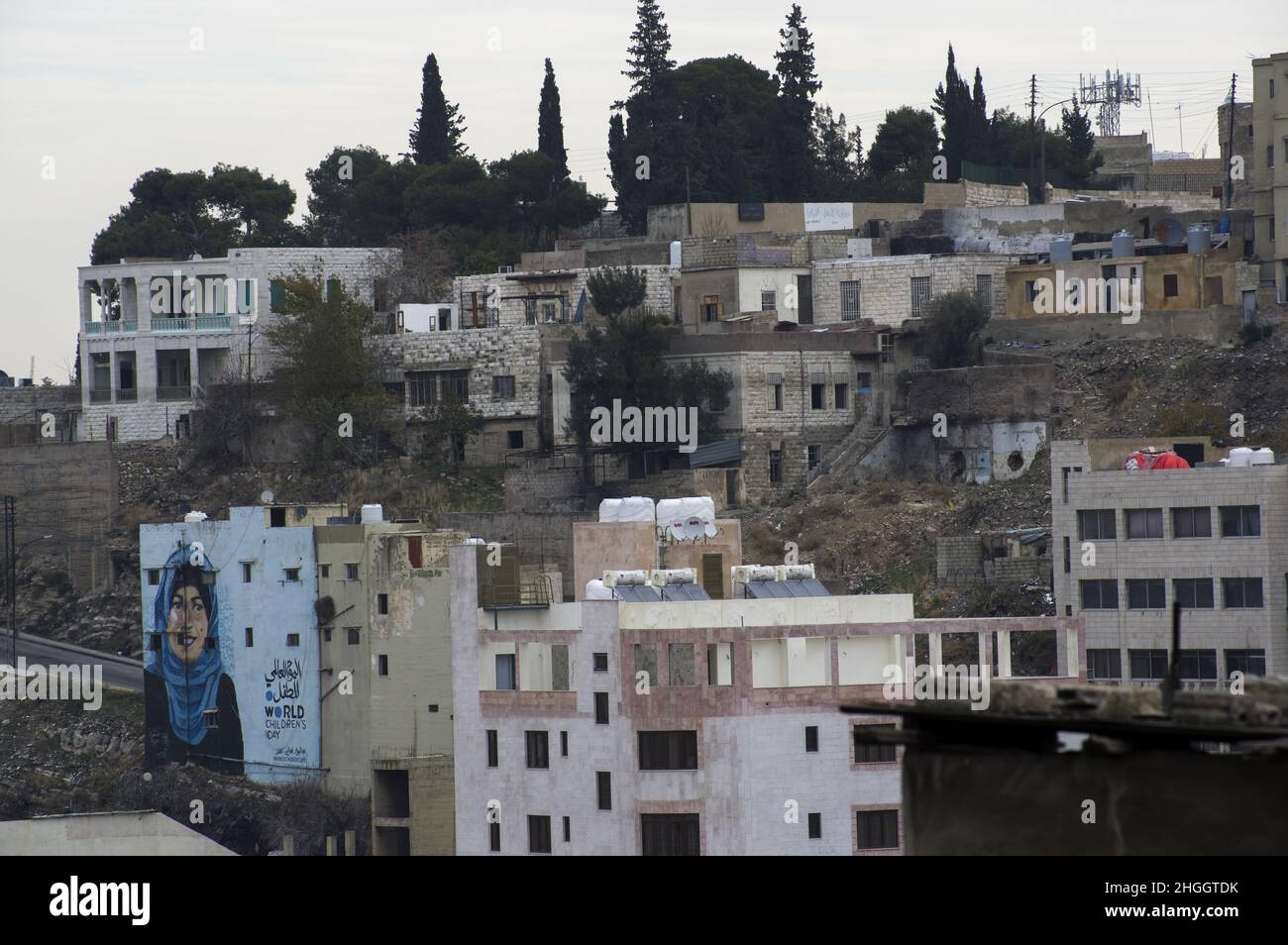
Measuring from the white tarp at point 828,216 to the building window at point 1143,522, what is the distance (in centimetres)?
2950

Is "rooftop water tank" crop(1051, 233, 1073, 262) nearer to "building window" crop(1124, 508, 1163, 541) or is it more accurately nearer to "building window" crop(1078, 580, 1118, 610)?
"building window" crop(1124, 508, 1163, 541)

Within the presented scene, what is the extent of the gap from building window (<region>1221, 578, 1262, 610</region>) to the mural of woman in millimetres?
22330

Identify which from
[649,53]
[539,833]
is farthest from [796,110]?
[539,833]

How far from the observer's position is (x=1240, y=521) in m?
45.1

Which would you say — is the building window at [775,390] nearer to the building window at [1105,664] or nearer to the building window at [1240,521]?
the building window at [1105,664]

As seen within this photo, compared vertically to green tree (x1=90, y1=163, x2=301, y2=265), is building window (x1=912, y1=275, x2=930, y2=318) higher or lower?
lower

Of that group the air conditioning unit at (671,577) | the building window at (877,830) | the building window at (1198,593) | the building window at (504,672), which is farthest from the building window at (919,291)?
the building window at (877,830)

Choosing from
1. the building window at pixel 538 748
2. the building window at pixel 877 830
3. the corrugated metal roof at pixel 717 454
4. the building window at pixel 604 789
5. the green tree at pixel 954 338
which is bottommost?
the building window at pixel 877 830

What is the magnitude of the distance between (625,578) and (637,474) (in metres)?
20.3

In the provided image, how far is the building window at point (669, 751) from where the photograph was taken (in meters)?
40.4

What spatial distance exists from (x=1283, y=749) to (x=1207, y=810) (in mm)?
285

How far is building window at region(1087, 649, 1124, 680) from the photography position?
45.2 meters

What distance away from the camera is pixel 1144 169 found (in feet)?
299

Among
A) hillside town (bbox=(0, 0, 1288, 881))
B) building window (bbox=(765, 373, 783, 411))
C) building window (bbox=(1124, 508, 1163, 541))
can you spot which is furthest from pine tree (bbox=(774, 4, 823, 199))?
building window (bbox=(1124, 508, 1163, 541))
